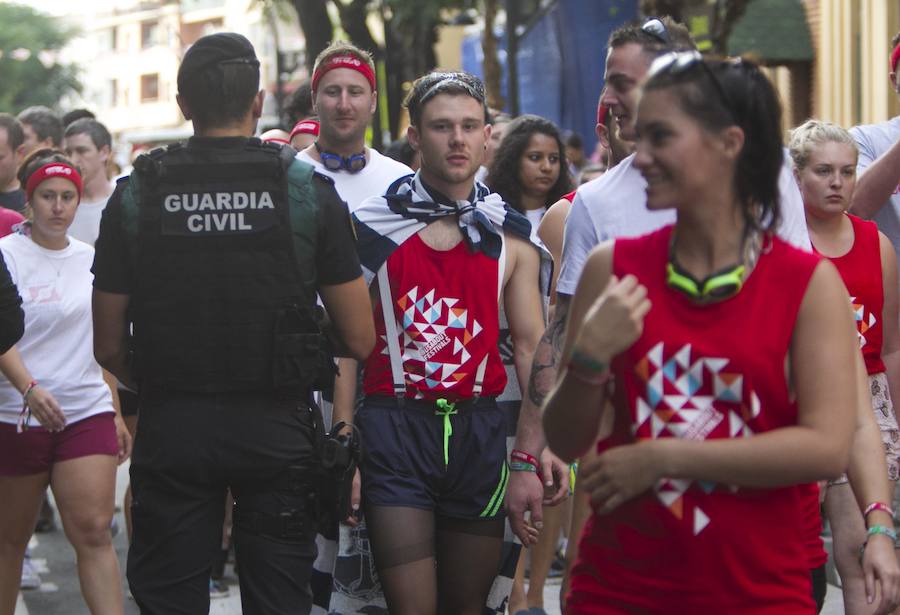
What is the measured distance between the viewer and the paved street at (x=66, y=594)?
26.3ft

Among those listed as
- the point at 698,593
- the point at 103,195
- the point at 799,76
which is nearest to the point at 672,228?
the point at 698,593

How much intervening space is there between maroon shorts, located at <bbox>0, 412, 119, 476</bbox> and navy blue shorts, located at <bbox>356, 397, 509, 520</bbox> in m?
1.71

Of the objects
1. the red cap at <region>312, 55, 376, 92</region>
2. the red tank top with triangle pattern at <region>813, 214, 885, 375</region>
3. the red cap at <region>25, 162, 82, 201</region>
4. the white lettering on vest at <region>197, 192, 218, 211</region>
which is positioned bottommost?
the red tank top with triangle pattern at <region>813, 214, 885, 375</region>

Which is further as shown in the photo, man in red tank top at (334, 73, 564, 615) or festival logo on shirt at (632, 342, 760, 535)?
man in red tank top at (334, 73, 564, 615)

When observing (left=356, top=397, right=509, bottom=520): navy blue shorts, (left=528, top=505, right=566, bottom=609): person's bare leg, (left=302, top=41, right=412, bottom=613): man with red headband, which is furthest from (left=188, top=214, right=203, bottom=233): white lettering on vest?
(left=528, top=505, right=566, bottom=609): person's bare leg

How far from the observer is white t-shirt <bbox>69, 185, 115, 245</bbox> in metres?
9.53

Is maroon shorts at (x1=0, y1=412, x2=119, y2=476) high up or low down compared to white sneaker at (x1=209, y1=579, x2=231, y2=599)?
up

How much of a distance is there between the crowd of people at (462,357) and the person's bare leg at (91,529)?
1 cm

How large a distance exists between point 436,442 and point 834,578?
3.75 m

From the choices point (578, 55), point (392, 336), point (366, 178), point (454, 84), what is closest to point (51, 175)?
point (366, 178)

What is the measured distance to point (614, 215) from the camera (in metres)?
4.52

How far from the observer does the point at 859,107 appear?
860 inches

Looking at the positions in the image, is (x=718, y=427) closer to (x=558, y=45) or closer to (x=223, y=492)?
(x=223, y=492)

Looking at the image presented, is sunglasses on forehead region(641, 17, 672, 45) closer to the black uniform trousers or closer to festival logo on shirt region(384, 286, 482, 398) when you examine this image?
festival logo on shirt region(384, 286, 482, 398)
